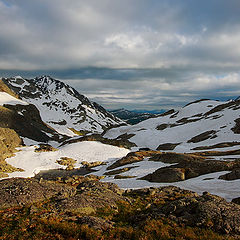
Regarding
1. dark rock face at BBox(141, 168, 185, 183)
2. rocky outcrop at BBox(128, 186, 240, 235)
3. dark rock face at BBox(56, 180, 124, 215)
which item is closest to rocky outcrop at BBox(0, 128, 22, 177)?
dark rock face at BBox(56, 180, 124, 215)

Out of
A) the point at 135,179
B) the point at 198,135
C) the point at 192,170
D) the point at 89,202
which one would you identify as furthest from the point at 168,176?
the point at 198,135

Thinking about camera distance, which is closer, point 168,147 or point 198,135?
point 168,147

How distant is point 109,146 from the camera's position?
75500 millimetres

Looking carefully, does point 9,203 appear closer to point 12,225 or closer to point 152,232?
point 12,225

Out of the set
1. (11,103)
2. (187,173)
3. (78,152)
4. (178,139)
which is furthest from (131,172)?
(11,103)

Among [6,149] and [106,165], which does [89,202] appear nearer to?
[106,165]

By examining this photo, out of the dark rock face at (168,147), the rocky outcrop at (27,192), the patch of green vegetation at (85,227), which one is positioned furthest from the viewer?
the dark rock face at (168,147)

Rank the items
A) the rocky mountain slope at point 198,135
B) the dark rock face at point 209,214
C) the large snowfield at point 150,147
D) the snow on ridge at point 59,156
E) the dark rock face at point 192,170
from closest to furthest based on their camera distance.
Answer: the dark rock face at point 209,214 → the large snowfield at point 150,147 → the dark rock face at point 192,170 → the snow on ridge at point 59,156 → the rocky mountain slope at point 198,135

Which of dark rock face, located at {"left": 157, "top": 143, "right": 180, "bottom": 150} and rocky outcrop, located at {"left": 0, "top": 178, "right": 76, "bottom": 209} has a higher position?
rocky outcrop, located at {"left": 0, "top": 178, "right": 76, "bottom": 209}

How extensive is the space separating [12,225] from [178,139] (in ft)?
275

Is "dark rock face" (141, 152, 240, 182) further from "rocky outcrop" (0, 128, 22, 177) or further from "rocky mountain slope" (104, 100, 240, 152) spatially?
"rocky outcrop" (0, 128, 22, 177)

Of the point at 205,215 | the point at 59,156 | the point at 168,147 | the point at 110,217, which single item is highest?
the point at 205,215

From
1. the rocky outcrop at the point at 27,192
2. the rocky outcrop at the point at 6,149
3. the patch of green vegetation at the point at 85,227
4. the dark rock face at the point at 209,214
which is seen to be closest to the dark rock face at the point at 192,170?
the dark rock face at the point at 209,214

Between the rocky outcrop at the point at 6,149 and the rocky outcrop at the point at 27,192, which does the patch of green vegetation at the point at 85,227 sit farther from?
the rocky outcrop at the point at 6,149
